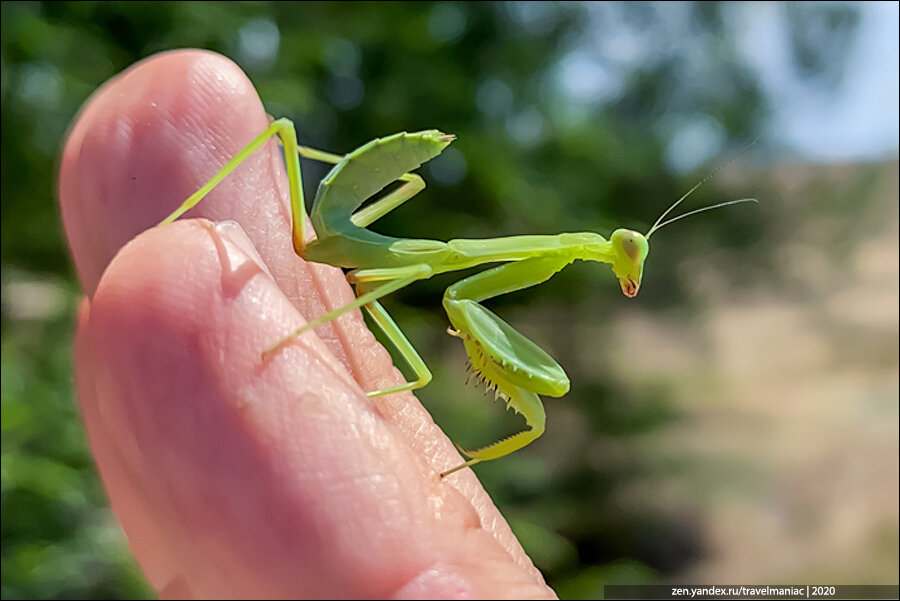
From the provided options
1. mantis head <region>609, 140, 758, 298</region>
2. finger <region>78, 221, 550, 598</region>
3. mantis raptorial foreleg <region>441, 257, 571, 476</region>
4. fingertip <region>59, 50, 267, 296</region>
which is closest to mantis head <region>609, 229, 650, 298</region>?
mantis head <region>609, 140, 758, 298</region>

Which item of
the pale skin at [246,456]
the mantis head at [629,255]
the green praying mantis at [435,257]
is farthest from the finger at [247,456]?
the mantis head at [629,255]

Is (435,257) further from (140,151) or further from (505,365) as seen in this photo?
(140,151)

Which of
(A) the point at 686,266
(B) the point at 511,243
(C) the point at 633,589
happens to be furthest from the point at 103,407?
(A) the point at 686,266

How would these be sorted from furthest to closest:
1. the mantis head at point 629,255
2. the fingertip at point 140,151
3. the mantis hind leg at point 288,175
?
the mantis head at point 629,255 → the fingertip at point 140,151 → the mantis hind leg at point 288,175

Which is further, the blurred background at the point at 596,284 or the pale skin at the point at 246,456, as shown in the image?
the blurred background at the point at 596,284

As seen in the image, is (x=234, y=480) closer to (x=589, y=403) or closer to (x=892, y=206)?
(x=589, y=403)

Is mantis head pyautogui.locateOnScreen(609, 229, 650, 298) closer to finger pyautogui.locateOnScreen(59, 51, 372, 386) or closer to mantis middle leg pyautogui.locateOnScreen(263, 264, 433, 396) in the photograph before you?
mantis middle leg pyautogui.locateOnScreen(263, 264, 433, 396)

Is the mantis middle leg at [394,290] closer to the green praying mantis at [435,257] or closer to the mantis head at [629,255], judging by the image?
the green praying mantis at [435,257]
